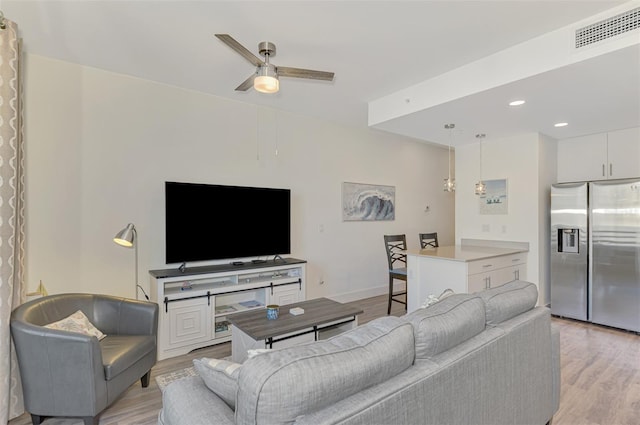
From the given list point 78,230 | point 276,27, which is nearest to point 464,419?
point 276,27

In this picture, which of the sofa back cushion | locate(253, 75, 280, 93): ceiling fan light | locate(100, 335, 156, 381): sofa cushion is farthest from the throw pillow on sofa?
locate(253, 75, 280, 93): ceiling fan light

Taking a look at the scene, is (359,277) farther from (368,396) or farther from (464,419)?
(368,396)

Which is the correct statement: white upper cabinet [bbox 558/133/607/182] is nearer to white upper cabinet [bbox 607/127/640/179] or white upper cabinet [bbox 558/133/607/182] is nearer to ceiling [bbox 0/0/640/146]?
white upper cabinet [bbox 607/127/640/179]

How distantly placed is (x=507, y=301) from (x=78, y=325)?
2.85 metres

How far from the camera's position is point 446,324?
4.75 feet

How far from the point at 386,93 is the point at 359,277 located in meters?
2.85

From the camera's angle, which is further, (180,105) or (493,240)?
(493,240)

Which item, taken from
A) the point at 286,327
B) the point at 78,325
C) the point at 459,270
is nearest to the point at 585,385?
the point at 459,270

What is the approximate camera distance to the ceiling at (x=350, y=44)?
7.34ft

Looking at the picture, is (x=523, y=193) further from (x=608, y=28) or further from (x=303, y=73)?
(x=303, y=73)

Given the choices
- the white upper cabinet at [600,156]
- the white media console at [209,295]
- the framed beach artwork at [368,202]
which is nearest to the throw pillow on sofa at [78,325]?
the white media console at [209,295]

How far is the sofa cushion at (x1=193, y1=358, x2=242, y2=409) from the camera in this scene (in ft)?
4.04

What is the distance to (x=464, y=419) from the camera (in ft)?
4.57

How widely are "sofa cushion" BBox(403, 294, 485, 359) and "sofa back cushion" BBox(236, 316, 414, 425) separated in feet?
0.48
